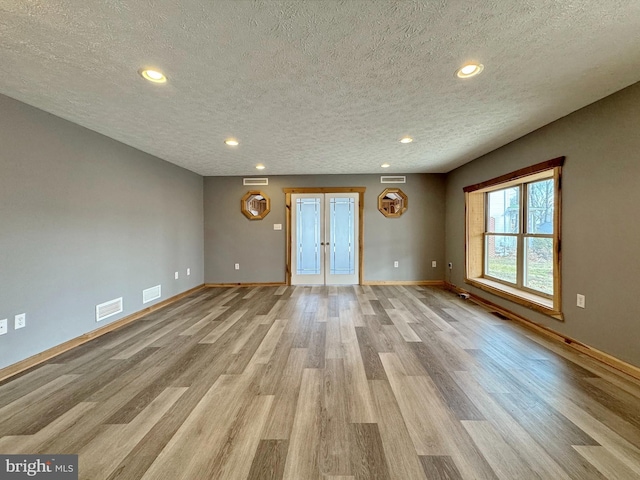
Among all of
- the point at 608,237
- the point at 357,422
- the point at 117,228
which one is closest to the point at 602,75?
the point at 608,237

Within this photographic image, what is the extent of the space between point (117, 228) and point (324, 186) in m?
3.63

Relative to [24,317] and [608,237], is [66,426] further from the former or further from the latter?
[608,237]

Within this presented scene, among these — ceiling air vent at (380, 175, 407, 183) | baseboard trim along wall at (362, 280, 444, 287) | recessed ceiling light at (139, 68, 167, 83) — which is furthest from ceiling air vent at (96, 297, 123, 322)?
ceiling air vent at (380, 175, 407, 183)

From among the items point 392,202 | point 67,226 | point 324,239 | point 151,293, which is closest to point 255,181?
point 324,239

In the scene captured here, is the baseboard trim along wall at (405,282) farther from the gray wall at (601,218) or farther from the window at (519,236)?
the gray wall at (601,218)

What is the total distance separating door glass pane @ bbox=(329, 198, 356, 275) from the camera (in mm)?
5582

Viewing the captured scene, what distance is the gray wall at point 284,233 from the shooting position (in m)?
5.54

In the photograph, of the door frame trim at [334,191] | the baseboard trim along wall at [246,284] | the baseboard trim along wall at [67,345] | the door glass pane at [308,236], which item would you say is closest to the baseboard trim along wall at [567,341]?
the door frame trim at [334,191]

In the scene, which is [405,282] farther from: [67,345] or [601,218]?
[67,345]

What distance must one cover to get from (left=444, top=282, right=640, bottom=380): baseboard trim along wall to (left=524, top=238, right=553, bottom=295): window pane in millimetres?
456

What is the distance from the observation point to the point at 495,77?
6.32 feet

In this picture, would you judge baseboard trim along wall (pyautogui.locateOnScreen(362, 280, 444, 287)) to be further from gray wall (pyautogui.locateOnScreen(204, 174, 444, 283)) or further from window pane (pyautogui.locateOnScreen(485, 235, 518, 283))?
window pane (pyautogui.locateOnScreen(485, 235, 518, 283))
